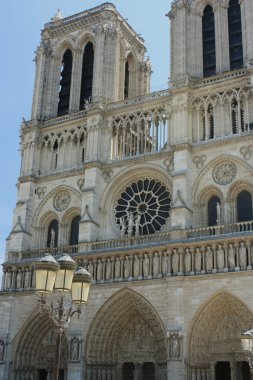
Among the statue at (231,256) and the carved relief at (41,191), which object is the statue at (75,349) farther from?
the carved relief at (41,191)

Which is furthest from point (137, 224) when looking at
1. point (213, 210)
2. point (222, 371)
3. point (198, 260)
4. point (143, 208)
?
point (222, 371)

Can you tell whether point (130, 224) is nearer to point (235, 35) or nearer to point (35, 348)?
point (35, 348)

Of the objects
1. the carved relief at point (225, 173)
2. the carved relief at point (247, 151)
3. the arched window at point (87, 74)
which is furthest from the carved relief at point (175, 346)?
the arched window at point (87, 74)

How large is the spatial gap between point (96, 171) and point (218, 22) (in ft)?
31.0

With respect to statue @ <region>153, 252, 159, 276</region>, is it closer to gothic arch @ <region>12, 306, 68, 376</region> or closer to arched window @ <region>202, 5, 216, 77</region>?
gothic arch @ <region>12, 306, 68, 376</region>

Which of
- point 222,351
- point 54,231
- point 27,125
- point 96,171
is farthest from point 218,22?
point 222,351

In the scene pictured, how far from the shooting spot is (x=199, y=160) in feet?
79.2

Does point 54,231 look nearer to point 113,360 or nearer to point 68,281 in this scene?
point 113,360

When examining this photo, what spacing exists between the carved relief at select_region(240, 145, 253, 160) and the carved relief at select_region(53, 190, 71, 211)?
29.6ft

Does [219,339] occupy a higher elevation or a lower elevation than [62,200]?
lower

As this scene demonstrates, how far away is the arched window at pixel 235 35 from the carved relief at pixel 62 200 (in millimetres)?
10144

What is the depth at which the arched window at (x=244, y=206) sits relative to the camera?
74.8 ft

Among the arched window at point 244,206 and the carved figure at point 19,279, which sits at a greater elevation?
the arched window at point 244,206

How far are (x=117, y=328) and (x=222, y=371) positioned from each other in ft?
16.0
